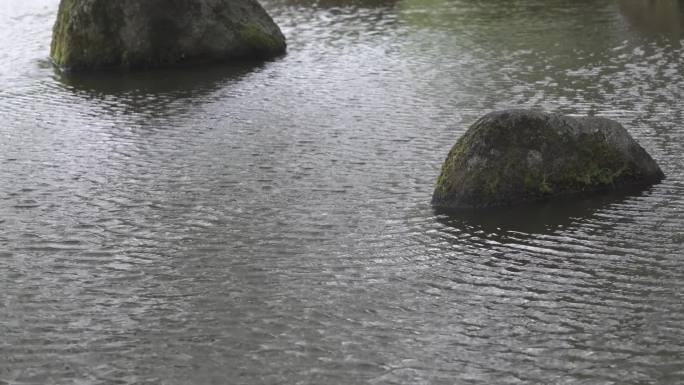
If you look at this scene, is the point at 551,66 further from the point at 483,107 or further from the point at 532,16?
the point at 532,16

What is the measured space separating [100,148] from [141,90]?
6.70m

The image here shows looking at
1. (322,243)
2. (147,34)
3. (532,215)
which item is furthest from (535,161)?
(147,34)

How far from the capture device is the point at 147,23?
96.5 feet

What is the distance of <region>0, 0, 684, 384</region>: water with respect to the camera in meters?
9.91

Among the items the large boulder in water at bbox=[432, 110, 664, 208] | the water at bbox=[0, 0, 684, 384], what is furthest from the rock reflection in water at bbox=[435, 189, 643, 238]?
the large boulder in water at bbox=[432, 110, 664, 208]

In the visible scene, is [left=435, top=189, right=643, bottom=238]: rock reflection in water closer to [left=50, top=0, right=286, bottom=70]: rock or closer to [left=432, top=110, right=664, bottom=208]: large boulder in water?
[left=432, top=110, right=664, bottom=208]: large boulder in water

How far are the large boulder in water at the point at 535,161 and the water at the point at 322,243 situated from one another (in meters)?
0.41

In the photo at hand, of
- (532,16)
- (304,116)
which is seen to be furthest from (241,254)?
(532,16)

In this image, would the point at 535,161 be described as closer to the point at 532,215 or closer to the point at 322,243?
the point at 532,215

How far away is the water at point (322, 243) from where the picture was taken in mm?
9914

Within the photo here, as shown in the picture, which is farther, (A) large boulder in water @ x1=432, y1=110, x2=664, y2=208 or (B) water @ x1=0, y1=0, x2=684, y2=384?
(A) large boulder in water @ x1=432, y1=110, x2=664, y2=208

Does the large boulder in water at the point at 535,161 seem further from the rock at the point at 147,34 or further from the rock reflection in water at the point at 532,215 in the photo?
the rock at the point at 147,34

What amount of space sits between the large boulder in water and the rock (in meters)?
16.1

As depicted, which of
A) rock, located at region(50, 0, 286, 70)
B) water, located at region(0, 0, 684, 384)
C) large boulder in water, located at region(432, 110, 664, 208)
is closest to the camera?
water, located at region(0, 0, 684, 384)
